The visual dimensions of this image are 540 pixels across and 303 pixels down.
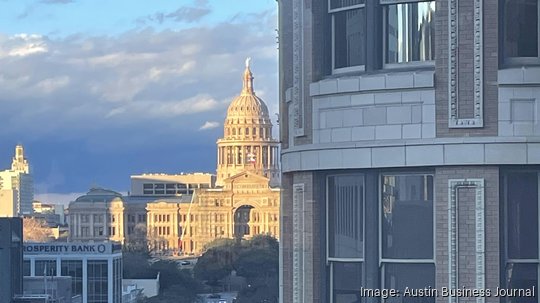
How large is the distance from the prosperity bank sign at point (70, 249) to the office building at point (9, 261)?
28204mm

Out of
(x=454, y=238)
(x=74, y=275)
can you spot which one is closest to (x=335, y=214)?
(x=454, y=238)

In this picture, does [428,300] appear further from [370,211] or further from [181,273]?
[181,273]

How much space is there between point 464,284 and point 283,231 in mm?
2077

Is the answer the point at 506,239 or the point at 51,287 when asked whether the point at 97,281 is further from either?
the point at 506,239

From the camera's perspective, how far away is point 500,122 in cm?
977

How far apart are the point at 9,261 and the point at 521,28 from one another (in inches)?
2171

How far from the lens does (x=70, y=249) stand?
99.0 m

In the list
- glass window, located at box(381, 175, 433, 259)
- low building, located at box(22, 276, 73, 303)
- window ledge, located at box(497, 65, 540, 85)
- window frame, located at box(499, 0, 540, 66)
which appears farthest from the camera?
low building, located at box(22, 276, 73, 303)

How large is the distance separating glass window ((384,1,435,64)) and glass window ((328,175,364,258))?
32.8 inches

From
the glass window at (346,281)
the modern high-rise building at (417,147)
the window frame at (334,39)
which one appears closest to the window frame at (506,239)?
the modern high-rise building at (417,147)

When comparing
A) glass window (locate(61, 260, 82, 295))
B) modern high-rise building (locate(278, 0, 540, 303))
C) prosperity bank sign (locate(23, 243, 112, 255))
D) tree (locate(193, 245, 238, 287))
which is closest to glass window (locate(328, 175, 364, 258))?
modern high-rise building (locate(278, 0, 540, 303))

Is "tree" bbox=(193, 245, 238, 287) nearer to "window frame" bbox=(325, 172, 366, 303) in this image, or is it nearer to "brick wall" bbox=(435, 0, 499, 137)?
"window frame" bbox=(325, 172, 366, 303)

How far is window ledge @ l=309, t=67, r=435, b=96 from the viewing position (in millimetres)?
9906

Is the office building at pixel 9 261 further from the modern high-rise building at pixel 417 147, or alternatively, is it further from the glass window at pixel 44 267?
the modern high-rise building at pixel 417 147
